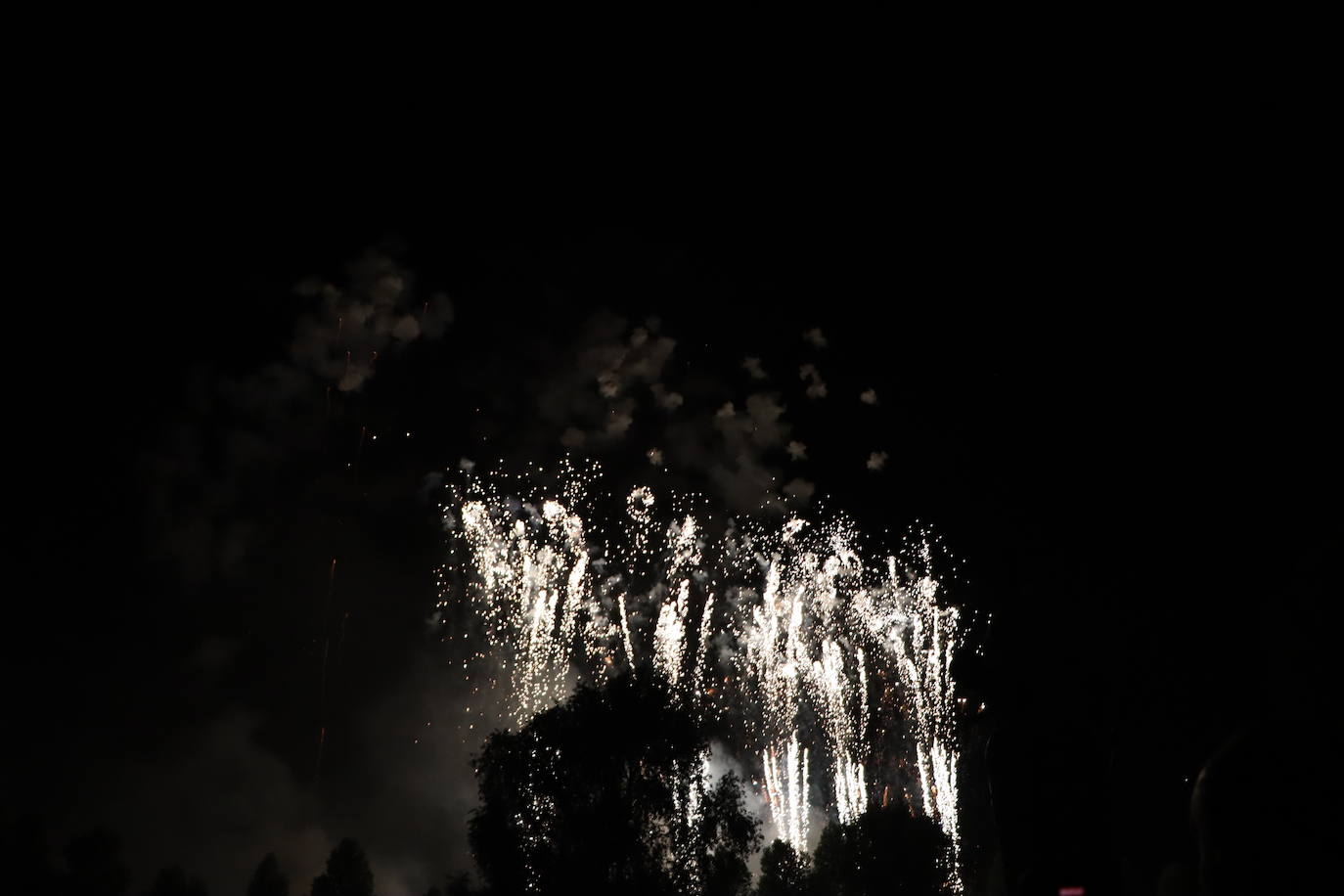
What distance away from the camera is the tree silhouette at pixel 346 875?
85.1m

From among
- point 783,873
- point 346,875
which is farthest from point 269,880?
point 783,873

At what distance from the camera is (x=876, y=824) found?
55.3 m

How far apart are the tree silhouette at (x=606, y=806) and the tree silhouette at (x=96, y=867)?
6080 centimetres

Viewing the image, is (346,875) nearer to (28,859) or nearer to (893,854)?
(28,859)

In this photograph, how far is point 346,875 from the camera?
284 feet

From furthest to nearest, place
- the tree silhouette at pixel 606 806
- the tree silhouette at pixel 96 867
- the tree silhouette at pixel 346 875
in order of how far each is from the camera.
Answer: the tree silhouette at pixel 346 875, the tree silhouette at pixel 96 867, the tree silhouette at pixel 606 806

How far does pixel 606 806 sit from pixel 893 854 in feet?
101

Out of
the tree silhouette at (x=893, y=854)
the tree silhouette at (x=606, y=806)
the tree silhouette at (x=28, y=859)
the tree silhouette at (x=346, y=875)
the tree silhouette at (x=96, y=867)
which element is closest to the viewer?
the tree silhouette at (x=606, y=806)

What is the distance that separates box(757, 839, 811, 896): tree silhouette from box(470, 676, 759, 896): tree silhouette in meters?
37.8

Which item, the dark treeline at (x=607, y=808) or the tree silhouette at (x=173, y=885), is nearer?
the dark treeline at (x=607, y=808)

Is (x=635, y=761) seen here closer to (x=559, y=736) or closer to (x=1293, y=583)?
(x=559, y=736)

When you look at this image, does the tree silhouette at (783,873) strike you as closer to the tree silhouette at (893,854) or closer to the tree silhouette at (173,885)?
the tree silhouette at (893,854)

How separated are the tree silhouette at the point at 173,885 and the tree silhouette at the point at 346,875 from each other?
10.0 m

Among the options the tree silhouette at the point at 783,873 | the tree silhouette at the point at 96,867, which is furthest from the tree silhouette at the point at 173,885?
the tree silhouette at the point at 783,873
